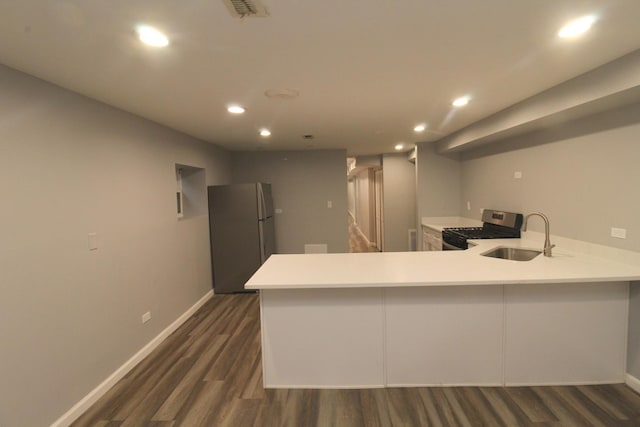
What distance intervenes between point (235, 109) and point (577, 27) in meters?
2.36

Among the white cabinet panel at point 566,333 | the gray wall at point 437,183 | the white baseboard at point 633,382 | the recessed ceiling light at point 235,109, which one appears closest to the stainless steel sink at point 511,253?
the white cabinet panel at point 566,333

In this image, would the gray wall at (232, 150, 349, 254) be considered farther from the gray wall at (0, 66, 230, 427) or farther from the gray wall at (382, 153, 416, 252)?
the gray wall at (0, 66, 230, 427)

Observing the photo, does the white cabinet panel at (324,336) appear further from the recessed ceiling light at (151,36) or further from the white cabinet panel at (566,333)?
the recessed ceiling light at (151,36)

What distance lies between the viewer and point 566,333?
2.04m

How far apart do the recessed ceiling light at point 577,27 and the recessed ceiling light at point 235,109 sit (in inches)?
87.9

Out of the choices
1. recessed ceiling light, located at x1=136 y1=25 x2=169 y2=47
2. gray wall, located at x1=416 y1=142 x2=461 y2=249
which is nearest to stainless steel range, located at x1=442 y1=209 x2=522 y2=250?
gray wall, located at x1=416 y1=142 x2=461 y2=249

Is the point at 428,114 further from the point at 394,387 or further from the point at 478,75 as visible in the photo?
the point at 394,387

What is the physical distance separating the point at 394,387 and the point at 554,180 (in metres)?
2.36

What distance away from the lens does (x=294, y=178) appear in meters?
5.39

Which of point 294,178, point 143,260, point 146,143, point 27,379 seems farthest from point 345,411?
point 294,178

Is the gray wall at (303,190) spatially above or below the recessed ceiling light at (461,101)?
below

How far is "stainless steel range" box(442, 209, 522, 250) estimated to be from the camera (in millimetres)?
3184

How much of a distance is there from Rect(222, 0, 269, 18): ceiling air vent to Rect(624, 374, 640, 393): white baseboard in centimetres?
325

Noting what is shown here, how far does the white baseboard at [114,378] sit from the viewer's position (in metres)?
1.88
